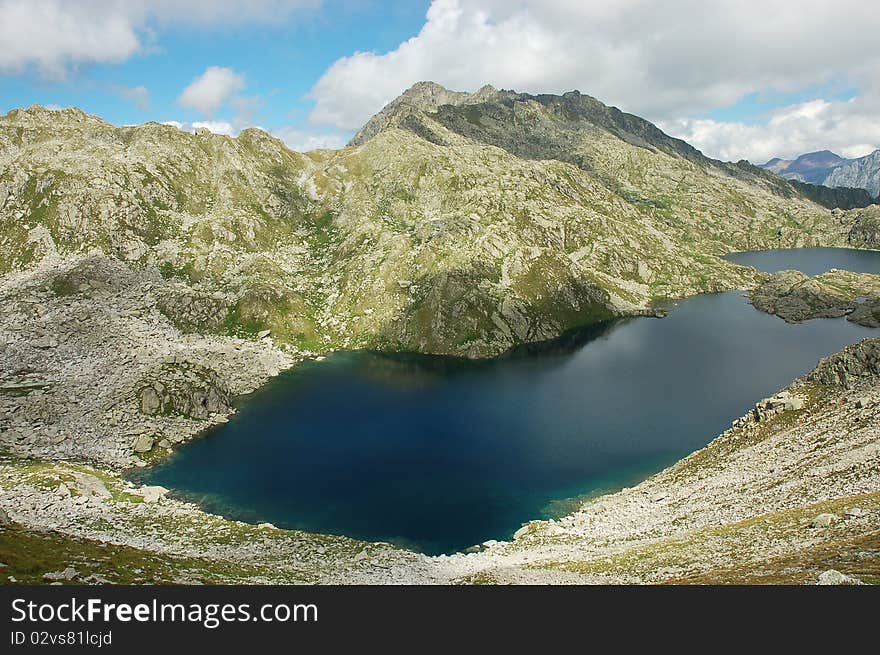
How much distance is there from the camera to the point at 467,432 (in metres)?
89.9

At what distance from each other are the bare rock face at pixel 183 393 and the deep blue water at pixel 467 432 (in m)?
5.90

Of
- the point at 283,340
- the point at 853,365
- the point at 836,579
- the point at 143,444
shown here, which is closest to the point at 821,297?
the point at 853,365

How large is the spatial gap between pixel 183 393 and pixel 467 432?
53815 millimetres

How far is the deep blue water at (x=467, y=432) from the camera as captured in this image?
67.9 m

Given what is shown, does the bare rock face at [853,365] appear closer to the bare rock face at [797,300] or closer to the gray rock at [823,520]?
the gray rock at [823,520]

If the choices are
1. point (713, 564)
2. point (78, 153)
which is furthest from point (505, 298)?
point (78, 153)

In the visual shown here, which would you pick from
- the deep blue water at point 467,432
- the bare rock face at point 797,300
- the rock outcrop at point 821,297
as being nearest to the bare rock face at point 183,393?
the deep blue water at point 467,432

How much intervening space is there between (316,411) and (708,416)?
73.3 metres

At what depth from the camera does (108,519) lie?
190ft

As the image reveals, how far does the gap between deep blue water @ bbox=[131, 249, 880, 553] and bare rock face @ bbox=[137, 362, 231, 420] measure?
19.4 ft

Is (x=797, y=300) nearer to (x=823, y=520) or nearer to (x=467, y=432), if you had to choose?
(x=467, y=432)

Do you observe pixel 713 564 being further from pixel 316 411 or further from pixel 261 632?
pixel 316 411

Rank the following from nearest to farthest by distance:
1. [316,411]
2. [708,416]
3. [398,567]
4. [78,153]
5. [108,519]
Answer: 1. [398,567]
2. [108,519]
3. [708,416]
4. [316,411]
5. [78,153]

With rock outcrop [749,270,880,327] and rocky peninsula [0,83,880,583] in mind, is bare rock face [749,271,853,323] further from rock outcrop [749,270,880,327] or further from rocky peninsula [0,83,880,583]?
rocky peninsula [0,83,880,583]
